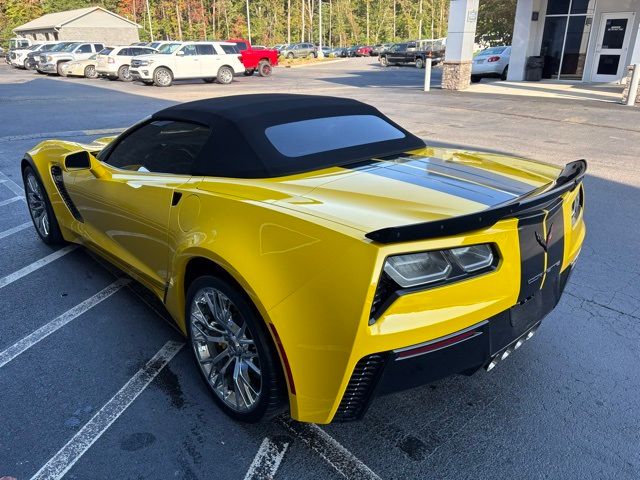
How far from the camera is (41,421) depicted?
2531 millimetres

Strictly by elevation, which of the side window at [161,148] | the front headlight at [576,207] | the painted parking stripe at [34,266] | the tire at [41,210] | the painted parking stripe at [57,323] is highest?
the side window at [161,148]

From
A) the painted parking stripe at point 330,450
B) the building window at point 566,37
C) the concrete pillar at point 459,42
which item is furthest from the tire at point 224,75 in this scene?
the painted parking stripe at point 330,450

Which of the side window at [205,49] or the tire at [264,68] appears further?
the tire at [264,68]

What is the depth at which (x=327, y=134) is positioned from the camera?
3.11 metres

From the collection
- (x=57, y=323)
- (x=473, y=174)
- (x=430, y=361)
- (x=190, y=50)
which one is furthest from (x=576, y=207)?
(x=190, y=50)

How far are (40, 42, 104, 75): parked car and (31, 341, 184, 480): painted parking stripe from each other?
95.1 ft

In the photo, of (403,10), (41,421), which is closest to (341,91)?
(41,421)

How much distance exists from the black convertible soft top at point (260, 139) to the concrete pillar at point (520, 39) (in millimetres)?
19875

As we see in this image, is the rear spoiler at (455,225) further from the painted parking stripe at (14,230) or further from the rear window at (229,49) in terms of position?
the rear window at (229,49)

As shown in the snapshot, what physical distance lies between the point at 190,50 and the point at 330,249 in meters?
23.3

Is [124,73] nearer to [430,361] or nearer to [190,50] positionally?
[190,50]

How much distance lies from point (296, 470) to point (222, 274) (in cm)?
94

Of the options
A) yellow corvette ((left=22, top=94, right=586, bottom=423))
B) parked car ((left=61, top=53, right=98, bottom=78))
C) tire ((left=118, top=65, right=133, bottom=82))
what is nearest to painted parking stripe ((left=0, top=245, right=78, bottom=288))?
yellow corvette ((left=22, top=94, right=586, bottom=423))

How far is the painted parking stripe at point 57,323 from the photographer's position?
10.3 feet
